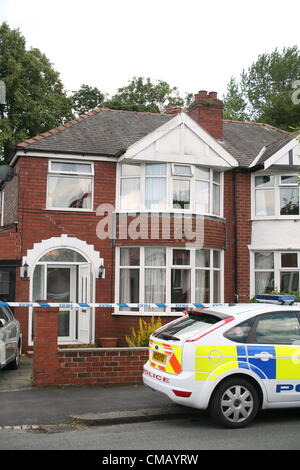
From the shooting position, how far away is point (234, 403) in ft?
22.5

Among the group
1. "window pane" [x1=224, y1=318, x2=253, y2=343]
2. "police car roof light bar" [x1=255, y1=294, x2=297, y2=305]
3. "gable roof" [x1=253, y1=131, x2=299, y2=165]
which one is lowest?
"window pane" [x1=224, y1=318, x2=253, y2=343]

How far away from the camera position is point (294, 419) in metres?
7.32

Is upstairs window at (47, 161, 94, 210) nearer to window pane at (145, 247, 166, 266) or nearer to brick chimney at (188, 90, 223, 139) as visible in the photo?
window pane at (145, 247, 166, 266)

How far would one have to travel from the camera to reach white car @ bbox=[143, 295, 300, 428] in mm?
6805

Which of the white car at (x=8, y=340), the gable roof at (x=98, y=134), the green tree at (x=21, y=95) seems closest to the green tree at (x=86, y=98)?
the green tree at (x=21, y=95)

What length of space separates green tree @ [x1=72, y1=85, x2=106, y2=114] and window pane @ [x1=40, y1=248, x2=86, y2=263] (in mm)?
23907

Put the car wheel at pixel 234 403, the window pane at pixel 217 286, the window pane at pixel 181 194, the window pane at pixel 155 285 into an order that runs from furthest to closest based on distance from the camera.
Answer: the window pane at pixel 217 286 < the window pane at pixel 181 194 < the window pane at pixel 155 285 < the car wheel at pixel 234 403

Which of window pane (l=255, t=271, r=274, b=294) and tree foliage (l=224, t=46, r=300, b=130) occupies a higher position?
tree foliage (l=224, t=46, r=300, b=130)

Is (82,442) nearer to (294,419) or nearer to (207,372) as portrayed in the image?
(207,372)

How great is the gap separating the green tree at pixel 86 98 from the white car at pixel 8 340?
91.5ft

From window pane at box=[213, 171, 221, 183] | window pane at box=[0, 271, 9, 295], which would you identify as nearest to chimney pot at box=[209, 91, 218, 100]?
window pane at box=[213, 171, 221, 183]

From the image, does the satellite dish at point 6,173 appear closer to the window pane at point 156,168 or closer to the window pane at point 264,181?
the window pane at point 156,168

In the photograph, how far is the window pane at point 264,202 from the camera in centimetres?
1673
